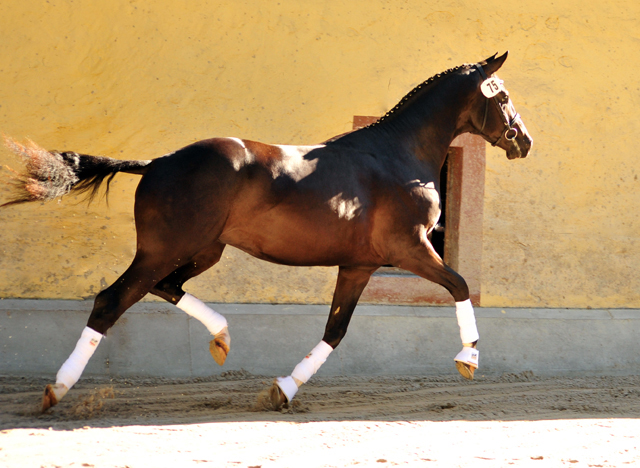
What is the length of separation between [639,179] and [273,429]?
188 inches

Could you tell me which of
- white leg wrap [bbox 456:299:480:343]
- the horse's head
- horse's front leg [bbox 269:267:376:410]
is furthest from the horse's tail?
the horse's head

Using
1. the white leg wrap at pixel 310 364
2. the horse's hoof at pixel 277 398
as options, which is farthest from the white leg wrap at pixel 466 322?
the horse's hoof at pixel 277 398

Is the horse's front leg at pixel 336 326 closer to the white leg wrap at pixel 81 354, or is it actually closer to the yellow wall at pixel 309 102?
the white leg wrap at pixel 81 354

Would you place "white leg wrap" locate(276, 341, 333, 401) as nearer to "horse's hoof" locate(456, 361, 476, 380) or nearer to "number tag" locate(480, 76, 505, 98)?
"horse's hoof" locate(456, 361, 476, 380)

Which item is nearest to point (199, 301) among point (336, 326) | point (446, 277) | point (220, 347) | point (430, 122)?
point (220, 347)

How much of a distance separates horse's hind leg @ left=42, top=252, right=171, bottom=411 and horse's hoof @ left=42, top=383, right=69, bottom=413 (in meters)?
0.01

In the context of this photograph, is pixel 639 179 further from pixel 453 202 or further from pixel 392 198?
pixel 392 198

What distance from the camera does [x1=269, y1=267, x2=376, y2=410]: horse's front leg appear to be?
389cm

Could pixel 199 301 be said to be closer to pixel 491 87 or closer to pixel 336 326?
pixel 336 326

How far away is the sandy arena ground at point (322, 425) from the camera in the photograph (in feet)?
9.03

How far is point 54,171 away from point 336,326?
195 centimetres

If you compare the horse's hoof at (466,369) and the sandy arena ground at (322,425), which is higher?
the horse's hoof at (466,369)

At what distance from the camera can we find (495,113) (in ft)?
14.4

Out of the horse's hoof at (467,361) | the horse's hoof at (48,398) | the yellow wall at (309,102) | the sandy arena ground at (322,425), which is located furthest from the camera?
the yellow wall at (309,102)
